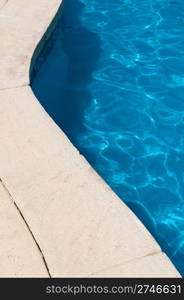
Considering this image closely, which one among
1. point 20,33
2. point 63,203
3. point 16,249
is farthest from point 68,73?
point 16,249

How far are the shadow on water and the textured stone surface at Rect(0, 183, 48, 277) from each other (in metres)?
2.25

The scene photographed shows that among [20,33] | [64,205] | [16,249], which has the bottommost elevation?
[16,249]

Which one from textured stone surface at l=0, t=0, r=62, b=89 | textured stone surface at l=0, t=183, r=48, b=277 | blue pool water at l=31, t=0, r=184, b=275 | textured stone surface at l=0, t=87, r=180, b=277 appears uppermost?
textured stone surface at l=0, t=0, r=62, b=89

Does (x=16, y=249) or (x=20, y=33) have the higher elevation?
(x=20, y=33)

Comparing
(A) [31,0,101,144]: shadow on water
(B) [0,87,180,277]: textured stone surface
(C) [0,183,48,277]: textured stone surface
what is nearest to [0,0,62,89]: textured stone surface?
(A) [31,0,101,144]: shadow on water

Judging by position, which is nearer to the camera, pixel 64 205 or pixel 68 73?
pixel 64 205

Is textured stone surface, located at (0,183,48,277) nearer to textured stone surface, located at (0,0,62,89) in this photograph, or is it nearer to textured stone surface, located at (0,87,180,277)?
textured stone surface, located at (0,87,180,277)

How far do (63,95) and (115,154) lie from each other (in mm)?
1495

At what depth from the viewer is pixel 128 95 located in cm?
735

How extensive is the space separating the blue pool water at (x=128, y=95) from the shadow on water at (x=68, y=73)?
14mm

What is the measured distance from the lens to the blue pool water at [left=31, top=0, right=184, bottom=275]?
19.2 ft

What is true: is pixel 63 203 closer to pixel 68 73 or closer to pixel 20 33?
pixel 20 33

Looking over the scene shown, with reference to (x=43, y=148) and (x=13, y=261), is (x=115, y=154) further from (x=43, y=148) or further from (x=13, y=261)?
(x=13, y=261)

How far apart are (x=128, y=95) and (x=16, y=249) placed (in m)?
3.72
